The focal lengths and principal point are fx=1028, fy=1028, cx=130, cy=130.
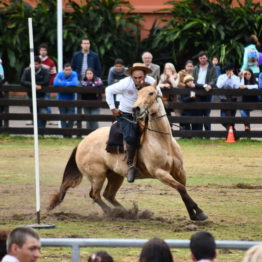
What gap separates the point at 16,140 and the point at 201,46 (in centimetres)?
891

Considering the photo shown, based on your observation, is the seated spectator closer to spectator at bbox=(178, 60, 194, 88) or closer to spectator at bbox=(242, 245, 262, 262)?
spectator at bbox=(178, 60, 194, 88)

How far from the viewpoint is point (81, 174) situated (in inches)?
628

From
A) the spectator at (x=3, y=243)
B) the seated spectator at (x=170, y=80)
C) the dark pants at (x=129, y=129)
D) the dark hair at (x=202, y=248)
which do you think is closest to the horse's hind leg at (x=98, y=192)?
the dark pants at (x=129, y=129)

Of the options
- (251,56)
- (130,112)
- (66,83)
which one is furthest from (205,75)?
(130,112)

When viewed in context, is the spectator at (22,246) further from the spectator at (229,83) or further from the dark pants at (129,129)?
the spectator at (229,83)

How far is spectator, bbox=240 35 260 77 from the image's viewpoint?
2491cm

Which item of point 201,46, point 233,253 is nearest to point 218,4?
point 201,46

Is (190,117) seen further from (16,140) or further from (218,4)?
(218,4)

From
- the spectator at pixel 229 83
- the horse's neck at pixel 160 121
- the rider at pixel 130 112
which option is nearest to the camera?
the horse's neck at pixel 160 121

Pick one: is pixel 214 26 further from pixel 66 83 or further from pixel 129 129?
pixel 129 129

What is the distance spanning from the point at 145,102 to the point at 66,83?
11209 millimetres

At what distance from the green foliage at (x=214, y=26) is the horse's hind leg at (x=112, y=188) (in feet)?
48.6

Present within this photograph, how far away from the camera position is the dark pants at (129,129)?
14781 mm

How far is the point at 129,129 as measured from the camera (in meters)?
14.9
